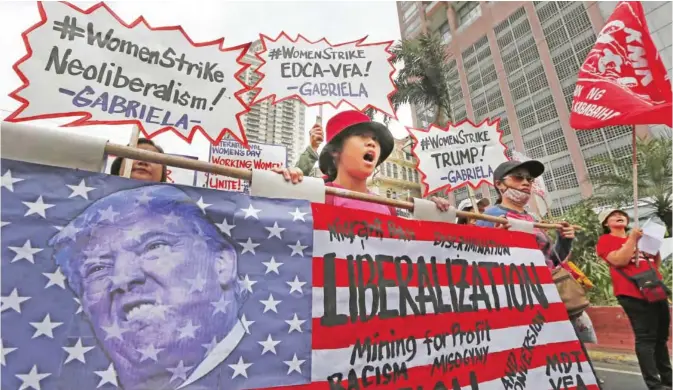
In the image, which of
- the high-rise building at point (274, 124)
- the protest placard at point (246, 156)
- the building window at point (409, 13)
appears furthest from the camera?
the building window at point (409, 13)

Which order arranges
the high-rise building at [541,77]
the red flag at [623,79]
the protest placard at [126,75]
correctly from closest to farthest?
the protest placard at [126,75]
the red flag at [623,79]
the high-rise building at [541,77]

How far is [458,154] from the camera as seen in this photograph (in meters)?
3.44

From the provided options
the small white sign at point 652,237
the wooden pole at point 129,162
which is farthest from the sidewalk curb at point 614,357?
the wooden pole at point 129,162

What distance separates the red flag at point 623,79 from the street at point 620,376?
2.88m

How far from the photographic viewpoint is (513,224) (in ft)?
7.73

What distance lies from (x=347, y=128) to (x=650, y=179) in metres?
16.3

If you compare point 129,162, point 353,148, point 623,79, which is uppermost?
point 623,79

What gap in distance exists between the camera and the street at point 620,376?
3.69 m

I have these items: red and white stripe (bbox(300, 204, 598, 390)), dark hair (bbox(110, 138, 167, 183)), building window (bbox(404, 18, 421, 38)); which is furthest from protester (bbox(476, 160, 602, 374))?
building window (bbox(404, 18, 421, 38))

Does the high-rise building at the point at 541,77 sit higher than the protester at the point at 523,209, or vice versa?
the high-rise building at the point at 541,77

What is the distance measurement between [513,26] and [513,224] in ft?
100

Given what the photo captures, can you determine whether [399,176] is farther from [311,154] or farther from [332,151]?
[332,151]

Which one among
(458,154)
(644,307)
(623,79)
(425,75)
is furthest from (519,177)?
(425,75)

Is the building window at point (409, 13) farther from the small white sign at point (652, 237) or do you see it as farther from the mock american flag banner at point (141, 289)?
the mock american flag banner at point (141, 289)
